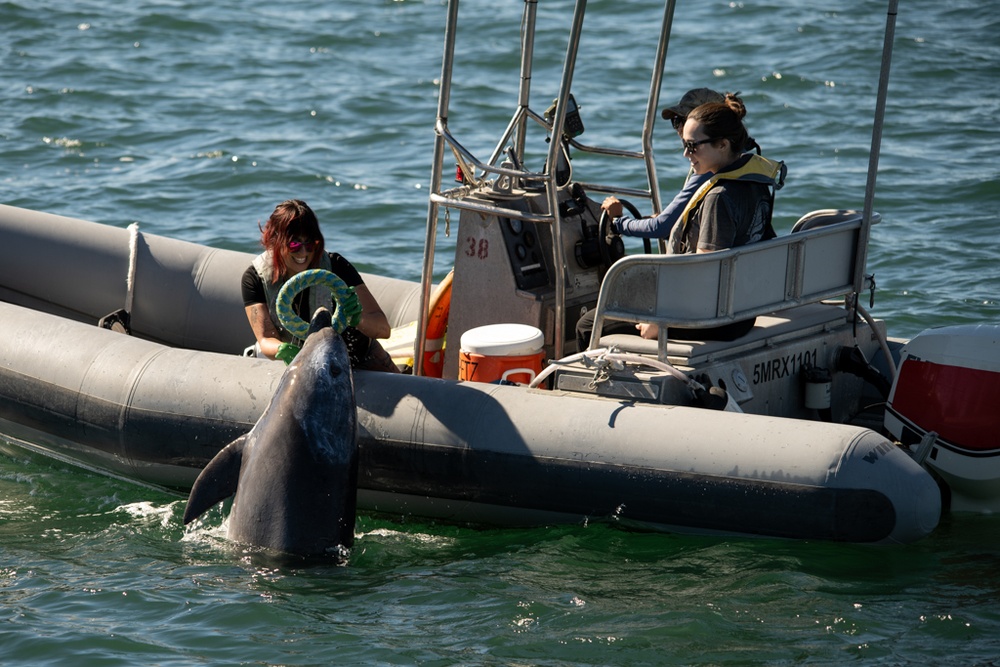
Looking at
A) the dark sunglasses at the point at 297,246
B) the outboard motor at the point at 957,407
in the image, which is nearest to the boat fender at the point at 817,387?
the outboard motor at the point at 957,407

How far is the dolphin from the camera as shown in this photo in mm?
5129

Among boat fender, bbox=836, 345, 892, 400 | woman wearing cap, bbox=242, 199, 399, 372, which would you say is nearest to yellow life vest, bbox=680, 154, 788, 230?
boat fender, bbox=836, 345, 892, 400

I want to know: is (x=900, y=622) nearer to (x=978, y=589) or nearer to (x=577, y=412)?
(x=978, y=589)

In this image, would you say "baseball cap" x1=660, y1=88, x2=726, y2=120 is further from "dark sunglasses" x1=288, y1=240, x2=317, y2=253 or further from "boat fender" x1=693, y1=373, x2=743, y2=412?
"dark sunglasses" x1=288, y1=240, x2=317, y2=253

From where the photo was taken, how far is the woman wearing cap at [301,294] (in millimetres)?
5648

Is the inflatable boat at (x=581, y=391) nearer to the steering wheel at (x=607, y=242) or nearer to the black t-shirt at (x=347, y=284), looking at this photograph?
the steering wheel at (x=607, y=242)

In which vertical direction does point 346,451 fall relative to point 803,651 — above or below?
above

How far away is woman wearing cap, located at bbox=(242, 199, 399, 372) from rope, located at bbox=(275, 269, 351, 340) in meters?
0.11

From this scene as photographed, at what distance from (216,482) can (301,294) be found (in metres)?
1.09

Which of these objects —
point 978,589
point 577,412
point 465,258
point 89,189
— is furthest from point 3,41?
point 978,589

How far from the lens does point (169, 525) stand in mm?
5695

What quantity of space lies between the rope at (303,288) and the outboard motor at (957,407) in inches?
91.0

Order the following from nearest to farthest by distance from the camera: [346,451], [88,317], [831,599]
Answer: [831,599] → [346,451] → [88,317]

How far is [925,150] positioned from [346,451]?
28.9 feet
